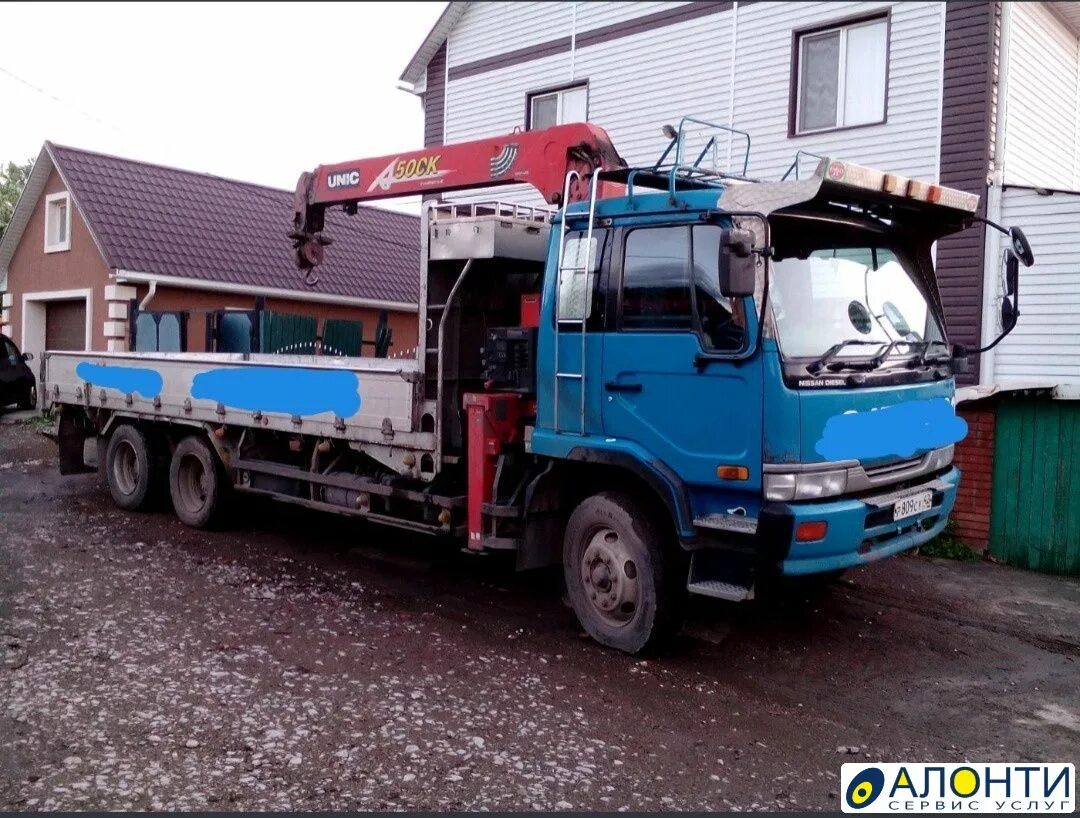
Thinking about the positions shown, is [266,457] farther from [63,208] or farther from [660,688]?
[63,208]

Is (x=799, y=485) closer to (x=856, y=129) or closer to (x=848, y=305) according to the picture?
(x=848, y=305)

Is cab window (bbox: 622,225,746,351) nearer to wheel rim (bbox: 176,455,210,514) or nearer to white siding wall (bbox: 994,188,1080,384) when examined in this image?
wheel rim (bbox: 176,455,210,514)

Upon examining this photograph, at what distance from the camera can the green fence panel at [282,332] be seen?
1445cm

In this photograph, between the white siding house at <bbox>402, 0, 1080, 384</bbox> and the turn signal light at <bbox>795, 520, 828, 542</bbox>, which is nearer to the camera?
the turn signal light at <bbox>795, 520, 828, 542</bbox>

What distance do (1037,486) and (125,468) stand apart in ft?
29.4

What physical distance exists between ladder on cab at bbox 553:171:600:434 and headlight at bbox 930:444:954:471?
2192 mm

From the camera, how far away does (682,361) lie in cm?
559

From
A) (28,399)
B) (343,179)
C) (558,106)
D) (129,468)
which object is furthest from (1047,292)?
(28,399)

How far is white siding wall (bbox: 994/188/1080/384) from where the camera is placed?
Answer: 10.3m

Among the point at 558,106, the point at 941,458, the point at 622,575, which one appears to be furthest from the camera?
the point at 558,106

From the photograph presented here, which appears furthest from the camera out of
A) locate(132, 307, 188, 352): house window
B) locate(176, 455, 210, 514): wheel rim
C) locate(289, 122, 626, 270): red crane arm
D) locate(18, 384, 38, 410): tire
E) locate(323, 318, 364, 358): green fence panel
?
locate(18, 384, 38, 410): tire

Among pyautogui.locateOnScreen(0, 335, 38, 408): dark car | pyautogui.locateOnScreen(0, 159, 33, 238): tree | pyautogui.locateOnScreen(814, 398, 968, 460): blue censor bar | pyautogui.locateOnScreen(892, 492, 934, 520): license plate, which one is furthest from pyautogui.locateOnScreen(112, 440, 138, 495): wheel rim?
pyautogui.locateOnScreen(0, 159, 33, 238): tree

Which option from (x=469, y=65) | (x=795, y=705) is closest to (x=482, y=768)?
(x=795, y=705)

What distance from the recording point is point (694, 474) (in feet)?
18.2
